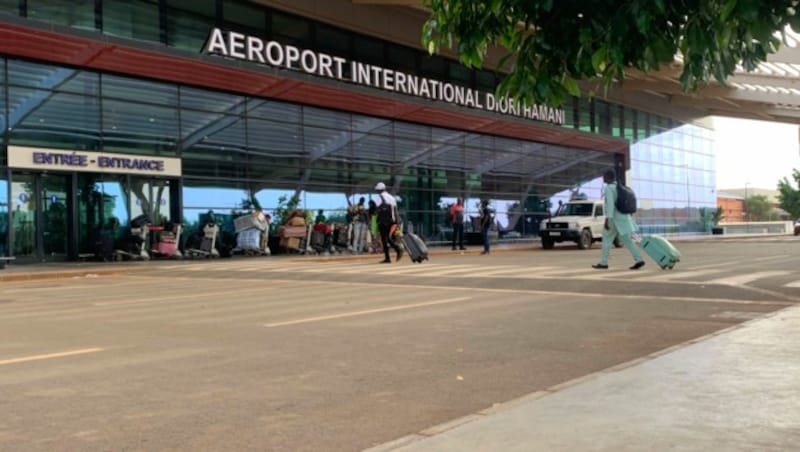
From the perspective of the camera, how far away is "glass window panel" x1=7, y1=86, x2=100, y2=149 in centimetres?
1930

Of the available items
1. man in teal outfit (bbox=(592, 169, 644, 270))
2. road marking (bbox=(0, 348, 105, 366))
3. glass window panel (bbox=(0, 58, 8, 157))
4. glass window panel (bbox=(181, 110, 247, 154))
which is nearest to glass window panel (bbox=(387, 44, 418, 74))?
glass window panel (bbox=(181, 110, 247, 154))

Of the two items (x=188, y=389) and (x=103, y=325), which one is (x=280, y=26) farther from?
(x=188, y=389)

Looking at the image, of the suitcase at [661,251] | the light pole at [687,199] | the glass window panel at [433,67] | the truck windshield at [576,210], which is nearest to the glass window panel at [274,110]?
the glass window panel at [433,67]

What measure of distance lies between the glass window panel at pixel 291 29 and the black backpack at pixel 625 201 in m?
16.2

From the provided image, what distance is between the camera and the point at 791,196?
235 ft

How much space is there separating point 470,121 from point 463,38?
28291 mm

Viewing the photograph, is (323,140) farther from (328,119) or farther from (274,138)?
(274,138)

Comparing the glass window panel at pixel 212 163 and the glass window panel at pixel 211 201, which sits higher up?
the glass window panel at pixel 212 163

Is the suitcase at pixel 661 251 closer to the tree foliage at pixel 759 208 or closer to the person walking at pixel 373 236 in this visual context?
the person walking at pixel 373 236

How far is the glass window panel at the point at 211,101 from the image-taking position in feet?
75.7

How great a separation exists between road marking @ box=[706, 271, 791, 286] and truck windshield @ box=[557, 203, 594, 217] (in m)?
16.6

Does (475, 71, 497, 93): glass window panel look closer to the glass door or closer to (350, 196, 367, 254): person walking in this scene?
(350, 196, 367, 254): person walking

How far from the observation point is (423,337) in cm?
746

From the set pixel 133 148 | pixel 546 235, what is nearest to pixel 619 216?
pixel 133 148
